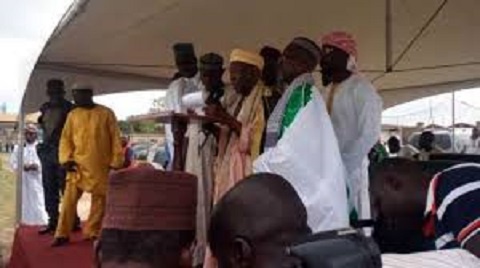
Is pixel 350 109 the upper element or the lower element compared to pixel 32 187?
upper

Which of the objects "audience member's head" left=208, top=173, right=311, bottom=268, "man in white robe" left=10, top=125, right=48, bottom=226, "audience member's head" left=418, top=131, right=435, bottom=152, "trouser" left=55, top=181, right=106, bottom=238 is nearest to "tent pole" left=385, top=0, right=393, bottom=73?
"audience member's head" left=418, top=131, right=435, bottom=152

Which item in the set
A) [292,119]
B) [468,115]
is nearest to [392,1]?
[292,119]

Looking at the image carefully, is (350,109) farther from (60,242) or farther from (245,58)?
(60,242)

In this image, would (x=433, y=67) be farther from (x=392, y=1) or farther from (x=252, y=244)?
(x=252, y=244)

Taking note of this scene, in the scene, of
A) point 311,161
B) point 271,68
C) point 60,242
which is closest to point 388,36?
point 271,68

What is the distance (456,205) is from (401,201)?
703 millimetres

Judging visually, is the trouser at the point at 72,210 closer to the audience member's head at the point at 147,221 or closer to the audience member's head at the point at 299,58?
the audience member's head at the point at 299,58

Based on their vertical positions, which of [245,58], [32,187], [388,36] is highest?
[388,36]

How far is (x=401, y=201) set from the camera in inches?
90.3

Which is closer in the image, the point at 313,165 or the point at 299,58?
the point at 313,165

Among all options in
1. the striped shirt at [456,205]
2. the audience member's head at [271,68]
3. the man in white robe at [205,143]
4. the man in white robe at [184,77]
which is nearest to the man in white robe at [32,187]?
the man in white robe at [184,77]

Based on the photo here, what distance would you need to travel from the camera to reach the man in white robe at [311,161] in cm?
262

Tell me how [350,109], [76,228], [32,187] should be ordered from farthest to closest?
1. [32,187]
2. [76,228]
3. [350,109]

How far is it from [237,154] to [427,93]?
762 cm
